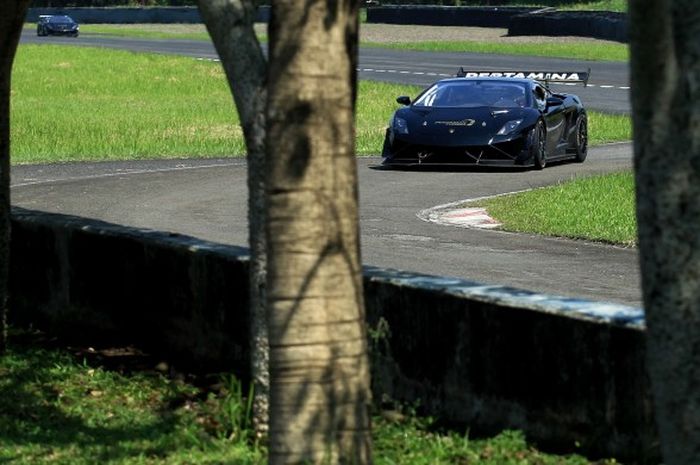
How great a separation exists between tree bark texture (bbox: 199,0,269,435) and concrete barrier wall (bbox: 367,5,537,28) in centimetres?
5817

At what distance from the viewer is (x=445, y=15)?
2729 inches

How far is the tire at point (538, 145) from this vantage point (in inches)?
854

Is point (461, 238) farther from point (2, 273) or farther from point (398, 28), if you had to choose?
point (398, 28)

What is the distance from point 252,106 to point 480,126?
14.3 meters

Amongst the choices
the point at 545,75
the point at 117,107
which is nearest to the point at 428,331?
the point at 545,75

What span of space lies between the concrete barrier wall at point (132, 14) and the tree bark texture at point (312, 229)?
81.2 m

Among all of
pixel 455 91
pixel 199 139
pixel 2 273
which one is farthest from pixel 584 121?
pixel 2 273

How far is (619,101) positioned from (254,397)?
29361 millimetres

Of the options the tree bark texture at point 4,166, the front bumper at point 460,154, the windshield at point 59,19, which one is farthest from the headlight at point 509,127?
the windshield at point 59,19

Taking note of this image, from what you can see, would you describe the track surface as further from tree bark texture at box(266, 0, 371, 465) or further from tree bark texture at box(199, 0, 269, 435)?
tree bark texture at box(266, 0, 371, 465)

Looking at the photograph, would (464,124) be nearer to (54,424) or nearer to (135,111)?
(54,424)

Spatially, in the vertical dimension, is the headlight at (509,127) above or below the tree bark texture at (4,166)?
below

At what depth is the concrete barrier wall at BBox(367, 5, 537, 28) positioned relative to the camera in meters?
66.4

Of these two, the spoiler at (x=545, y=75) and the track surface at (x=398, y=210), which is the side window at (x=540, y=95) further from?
the spoiler at (x=545, y=75)
